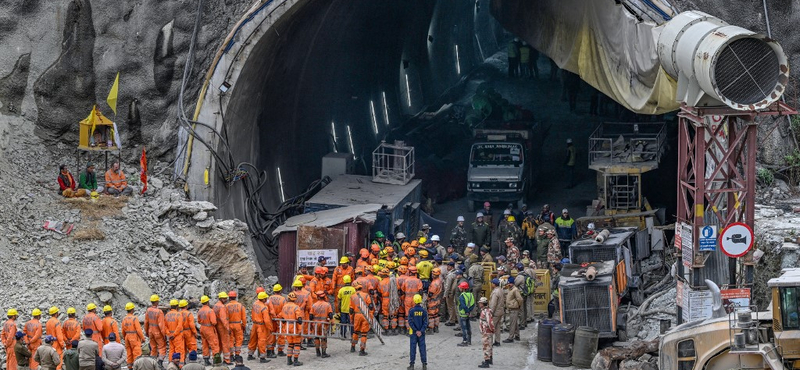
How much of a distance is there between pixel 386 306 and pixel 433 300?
99cm

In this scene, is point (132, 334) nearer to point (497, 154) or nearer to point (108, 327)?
point (108, 327)

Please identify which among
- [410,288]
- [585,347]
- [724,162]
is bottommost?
[585,347]

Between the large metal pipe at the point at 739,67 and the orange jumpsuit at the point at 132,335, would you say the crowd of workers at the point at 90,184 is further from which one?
the large metal pipe at the point at 739,67

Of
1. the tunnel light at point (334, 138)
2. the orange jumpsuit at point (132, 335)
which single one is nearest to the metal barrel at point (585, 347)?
the orange jumpsuit at point (132, 335)

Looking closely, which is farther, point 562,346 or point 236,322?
point 562,346

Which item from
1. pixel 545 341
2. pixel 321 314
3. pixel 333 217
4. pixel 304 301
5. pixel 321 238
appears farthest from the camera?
pixel 333 217

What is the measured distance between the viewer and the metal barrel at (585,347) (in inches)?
942

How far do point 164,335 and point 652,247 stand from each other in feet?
41.1

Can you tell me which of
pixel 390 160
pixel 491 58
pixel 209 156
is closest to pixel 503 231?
pixel 390 160

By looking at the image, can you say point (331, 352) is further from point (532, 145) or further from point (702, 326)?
point (532, 145)

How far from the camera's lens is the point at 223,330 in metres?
24.0

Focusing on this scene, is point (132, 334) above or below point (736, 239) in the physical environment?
below

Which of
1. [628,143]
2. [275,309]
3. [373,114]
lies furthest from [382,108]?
[275,309]

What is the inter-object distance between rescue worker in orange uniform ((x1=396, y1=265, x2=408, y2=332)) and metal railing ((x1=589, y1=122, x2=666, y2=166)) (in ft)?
28.6
